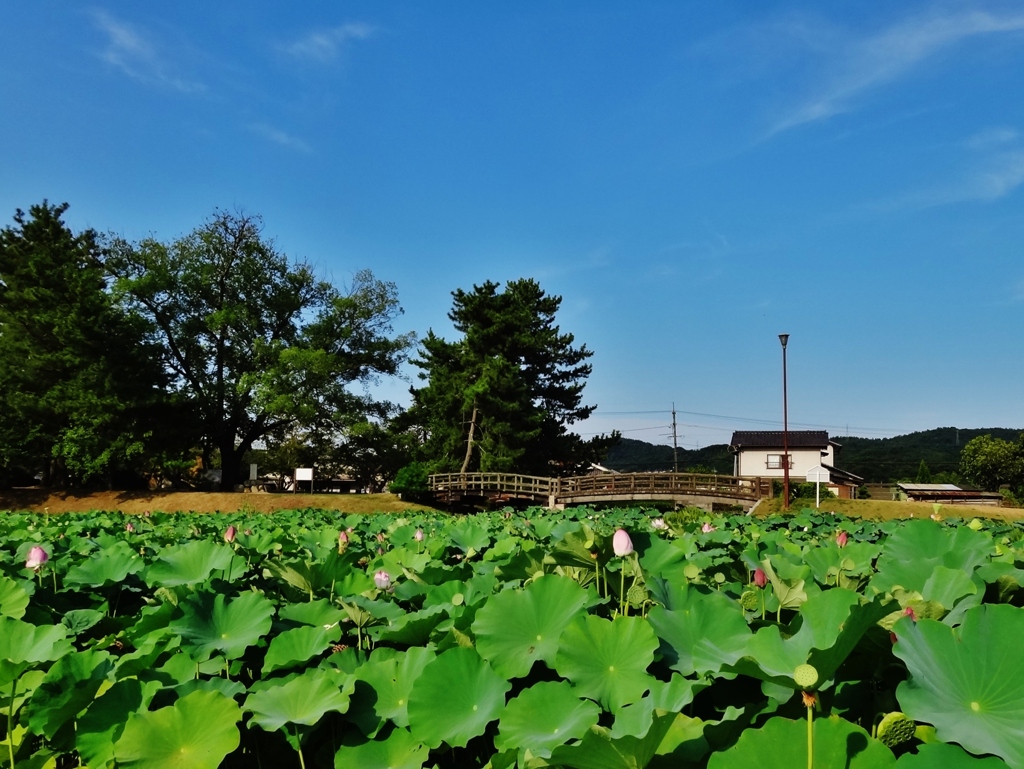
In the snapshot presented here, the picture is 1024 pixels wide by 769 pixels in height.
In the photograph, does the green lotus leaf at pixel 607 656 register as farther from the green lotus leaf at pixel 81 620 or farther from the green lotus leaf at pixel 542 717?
the green lotus leaf at pixel 81 620

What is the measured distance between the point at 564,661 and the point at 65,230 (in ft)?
123

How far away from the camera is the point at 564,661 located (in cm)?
103

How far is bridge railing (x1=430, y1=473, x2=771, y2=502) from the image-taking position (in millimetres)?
22906

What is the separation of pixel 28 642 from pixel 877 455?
93494mm

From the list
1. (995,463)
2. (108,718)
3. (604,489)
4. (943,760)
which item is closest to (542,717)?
(943,760)

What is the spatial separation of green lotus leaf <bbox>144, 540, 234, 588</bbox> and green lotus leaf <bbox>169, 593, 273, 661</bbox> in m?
0.45

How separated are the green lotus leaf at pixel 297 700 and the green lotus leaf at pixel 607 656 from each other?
1.07 ft

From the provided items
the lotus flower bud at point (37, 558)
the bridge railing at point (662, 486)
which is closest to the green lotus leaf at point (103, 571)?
the lotus flower bud at point (37, 558)

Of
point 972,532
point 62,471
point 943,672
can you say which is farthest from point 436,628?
point 62,471

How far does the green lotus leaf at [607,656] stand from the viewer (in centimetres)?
102

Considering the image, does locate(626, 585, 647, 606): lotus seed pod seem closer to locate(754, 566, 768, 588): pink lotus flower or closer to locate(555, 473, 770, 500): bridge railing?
locate(754, 566, 768, 588): pink lotus flower

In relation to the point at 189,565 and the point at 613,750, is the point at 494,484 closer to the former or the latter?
the point at 189,565

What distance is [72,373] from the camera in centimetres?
2666

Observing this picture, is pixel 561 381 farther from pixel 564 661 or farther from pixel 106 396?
pixel 564 661
